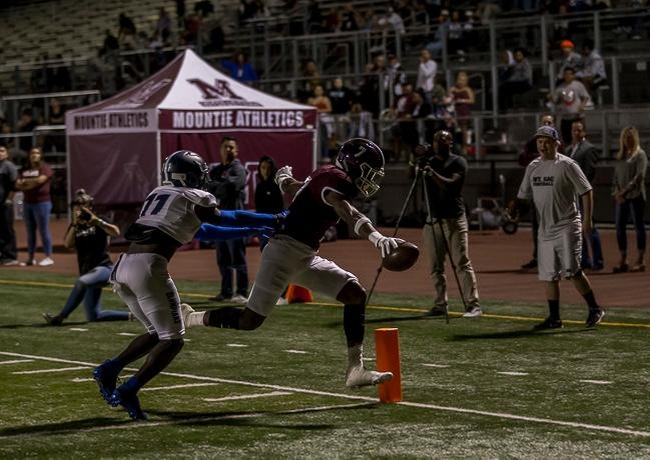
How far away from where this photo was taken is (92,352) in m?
13.0

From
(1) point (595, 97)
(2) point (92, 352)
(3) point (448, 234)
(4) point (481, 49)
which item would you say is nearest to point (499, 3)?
(4) point (481, 49)

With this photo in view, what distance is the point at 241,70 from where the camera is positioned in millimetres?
31922

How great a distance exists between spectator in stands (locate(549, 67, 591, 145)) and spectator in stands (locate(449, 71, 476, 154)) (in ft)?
6.84

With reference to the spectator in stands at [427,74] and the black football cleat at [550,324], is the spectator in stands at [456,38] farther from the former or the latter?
the black football cleat at [550,324]

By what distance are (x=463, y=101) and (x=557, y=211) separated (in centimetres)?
1374

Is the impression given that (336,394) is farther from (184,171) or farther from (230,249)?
(230,249)

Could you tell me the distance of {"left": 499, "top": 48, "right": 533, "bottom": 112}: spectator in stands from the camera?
27.4 metres

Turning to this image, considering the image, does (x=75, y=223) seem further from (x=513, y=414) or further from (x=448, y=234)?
(x=513, y=414)

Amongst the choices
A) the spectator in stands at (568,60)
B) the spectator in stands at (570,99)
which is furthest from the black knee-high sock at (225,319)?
the spectator in stands at (568,60)

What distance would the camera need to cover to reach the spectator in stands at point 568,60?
2627 centimetres

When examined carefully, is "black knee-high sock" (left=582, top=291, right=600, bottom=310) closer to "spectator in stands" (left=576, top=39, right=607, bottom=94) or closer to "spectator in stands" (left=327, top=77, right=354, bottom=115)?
"spectator in stands" (left=576, top=39, right=607, bottom=94)

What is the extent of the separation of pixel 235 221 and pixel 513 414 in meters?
2.12

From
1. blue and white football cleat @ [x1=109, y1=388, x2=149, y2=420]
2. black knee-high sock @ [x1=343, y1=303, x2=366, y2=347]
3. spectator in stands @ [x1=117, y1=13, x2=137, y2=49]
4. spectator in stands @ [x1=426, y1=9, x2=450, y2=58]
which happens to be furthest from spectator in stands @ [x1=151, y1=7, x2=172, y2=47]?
blue and white football cleat @ [x1=109, y1=388, x2=149, y2=420]

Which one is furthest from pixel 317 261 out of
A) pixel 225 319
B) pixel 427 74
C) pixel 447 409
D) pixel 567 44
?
pixel 427 74
